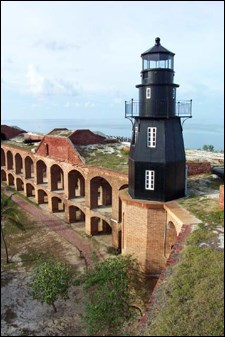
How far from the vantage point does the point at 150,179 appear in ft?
56.9

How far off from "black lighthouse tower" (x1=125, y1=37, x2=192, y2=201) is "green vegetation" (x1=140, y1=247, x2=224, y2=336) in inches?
249

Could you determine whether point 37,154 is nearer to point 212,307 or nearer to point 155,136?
point 155,136

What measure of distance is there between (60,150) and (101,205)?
6.15 meters

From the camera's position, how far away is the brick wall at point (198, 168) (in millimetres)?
22562

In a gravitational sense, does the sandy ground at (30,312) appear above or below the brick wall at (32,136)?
below

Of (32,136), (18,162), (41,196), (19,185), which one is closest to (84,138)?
(41,196)

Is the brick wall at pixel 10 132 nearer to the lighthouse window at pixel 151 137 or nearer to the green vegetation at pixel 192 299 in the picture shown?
the lighthouse window at pixel 151 137

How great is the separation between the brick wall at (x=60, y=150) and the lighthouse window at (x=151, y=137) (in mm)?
10237

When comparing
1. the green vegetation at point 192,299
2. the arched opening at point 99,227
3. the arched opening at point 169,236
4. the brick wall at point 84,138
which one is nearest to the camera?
the green vegetation at point 192,299

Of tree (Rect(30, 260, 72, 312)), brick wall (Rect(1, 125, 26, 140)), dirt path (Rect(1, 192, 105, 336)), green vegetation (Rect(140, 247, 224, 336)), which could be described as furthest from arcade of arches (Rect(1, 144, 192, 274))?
brick wall (Rect(1, 125, 26, 140))

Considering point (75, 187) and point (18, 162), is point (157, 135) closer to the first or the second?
point (75, 187)

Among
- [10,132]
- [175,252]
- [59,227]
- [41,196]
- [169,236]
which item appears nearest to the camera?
[175,252]

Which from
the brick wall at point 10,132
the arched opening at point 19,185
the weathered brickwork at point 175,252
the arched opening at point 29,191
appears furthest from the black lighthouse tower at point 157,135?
the brick wall at point 10,132

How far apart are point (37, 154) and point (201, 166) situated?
675 inches
